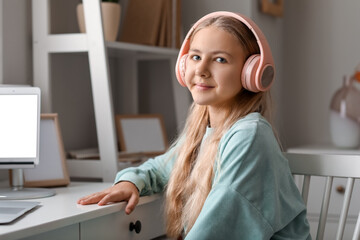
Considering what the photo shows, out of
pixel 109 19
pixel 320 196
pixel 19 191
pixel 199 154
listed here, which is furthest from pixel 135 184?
pixel 320 196

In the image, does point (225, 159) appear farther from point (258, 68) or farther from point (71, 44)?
point (71, 44)

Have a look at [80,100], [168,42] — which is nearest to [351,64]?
[168,42]

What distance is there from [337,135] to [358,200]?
0.35m

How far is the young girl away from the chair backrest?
0.13 m

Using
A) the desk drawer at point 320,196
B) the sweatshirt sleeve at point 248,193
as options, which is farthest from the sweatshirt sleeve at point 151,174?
the desk drawer at point 320,196

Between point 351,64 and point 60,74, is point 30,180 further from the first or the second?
point 351,64

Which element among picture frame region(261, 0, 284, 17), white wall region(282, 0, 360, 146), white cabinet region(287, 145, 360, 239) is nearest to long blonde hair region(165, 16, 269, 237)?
white cabinet region(287, 145, 360, 239)

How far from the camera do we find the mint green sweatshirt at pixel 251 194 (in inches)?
47.9

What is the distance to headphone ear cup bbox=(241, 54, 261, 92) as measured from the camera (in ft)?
4.40

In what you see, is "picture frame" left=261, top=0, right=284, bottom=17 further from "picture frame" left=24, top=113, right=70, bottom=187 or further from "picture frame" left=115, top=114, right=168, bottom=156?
"picture frame" left=24, top=113, right=70, bottom=187

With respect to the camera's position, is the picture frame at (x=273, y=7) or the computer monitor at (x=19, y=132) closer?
the computer monitor at (x=19, y=132)

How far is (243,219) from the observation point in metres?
1.22

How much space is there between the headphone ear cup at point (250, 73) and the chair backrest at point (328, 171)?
27 centimetres

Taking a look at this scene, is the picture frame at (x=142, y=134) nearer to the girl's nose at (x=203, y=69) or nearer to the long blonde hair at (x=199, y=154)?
the long blonde hair at (x=199, y=154)
